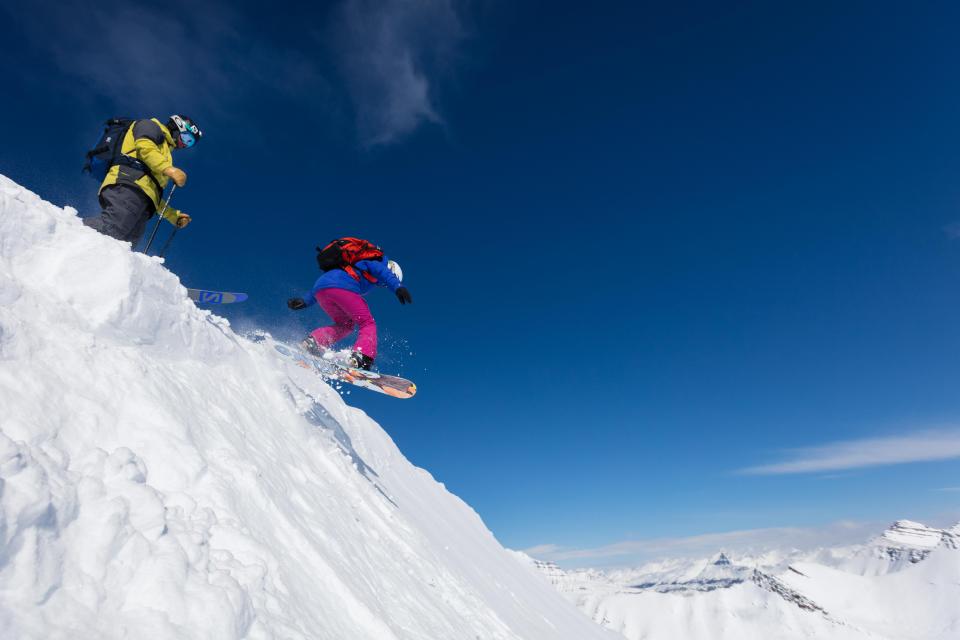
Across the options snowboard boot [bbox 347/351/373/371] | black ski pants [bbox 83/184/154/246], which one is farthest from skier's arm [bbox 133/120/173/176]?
snowboard boot [bbox 347/351/373/371]

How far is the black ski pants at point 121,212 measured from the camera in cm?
663

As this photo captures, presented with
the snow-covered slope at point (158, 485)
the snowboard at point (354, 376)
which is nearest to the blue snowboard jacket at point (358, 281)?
the snowboard at point (354, 376)

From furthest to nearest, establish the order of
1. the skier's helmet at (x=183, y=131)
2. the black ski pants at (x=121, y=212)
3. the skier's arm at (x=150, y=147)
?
the skier's helmet at (x=183, y=131) → the skier's arm at (x=150, y=147) → the black ski pants at (x=121, y=212)

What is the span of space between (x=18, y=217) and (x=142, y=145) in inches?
124

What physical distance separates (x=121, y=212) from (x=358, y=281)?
4568 mm

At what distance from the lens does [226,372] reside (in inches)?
248

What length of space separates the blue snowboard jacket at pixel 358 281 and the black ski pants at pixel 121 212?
382 cm

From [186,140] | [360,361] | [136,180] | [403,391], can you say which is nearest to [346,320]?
[360,361]

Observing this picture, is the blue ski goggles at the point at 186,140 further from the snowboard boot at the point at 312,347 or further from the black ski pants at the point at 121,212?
the snowboard boot at the point at 312,347

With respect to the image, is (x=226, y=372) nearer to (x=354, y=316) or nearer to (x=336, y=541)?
(x=336, y=541)

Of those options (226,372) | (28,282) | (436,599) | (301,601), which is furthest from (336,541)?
(28,282)

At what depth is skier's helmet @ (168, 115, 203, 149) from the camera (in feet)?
25.6

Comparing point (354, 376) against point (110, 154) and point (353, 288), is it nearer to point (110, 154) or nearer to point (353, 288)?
point (353, 288)

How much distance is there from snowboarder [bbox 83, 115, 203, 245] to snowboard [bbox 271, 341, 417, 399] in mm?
3865
